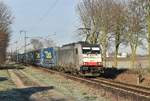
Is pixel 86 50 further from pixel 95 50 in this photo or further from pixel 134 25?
pixel 134 25

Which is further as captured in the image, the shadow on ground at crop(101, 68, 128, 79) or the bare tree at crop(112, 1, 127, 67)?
the bare tree at crop(112, 1, 127, 67)

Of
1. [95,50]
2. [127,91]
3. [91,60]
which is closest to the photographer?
[127,91]

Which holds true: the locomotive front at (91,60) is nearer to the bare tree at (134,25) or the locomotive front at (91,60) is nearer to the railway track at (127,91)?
the bare tree at (134,25)

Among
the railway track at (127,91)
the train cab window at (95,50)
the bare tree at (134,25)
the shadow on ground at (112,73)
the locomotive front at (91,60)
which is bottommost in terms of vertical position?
the railway track at (127,91)

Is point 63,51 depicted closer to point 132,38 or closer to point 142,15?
point 132,38

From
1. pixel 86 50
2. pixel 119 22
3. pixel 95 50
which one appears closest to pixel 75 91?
pixel 86 50

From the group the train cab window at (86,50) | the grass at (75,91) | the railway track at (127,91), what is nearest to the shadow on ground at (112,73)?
the train cab window at (86,50)

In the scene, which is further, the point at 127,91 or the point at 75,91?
the point at 75,91

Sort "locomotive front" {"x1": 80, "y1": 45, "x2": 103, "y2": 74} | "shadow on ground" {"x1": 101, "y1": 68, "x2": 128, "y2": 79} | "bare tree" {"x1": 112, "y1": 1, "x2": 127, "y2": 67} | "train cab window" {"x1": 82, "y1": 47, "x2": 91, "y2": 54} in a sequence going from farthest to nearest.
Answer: "bare tree" {"x1": 112, "y1": 1, "x2": 127, "y2": 67} → "shadow on ground" {"x1": 101, "y1": 68, "x2": 128, "y2": 79} → "train cab window" {"x1": 82, "y1": 47, "x2": 91, "y2": 54} → "locomotive front" {"x1": 80, "y1": 45, "x2": 103, "y2": 74}

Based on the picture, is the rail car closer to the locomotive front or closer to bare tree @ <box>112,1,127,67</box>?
the locomotive front

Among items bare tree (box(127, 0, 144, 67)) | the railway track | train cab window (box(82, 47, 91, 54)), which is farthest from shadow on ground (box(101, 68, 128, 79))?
the railway track

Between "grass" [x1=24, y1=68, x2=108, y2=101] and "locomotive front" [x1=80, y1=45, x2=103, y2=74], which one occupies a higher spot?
"locomotive front" [x1=80, y1=45, x2=103, y2=74]

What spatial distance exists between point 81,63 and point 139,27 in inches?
277

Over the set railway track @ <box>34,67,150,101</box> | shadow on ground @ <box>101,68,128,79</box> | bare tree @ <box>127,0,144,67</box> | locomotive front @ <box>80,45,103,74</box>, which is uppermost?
bare tree @ <box>127,0,144,67</box>
